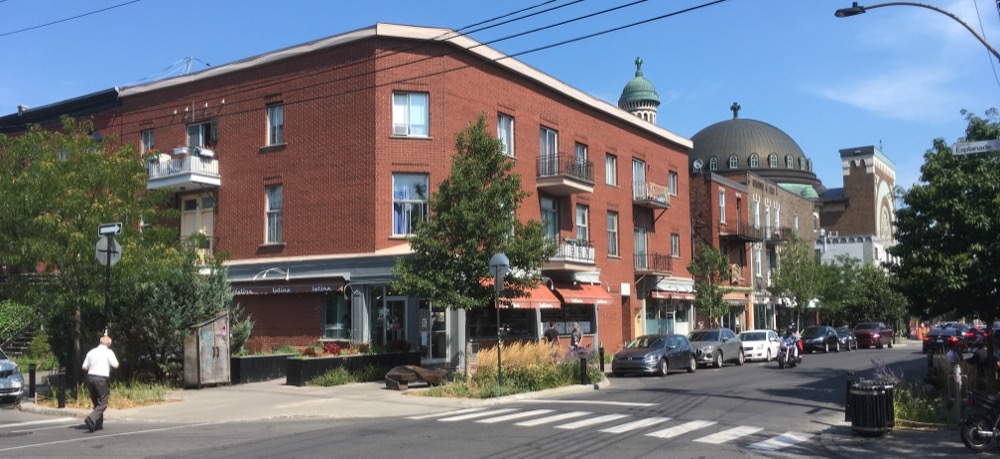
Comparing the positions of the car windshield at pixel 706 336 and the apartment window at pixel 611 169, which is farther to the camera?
the apartment window at pixel 611 169

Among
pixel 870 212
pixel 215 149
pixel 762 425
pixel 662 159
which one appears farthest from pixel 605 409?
pixel 870 212

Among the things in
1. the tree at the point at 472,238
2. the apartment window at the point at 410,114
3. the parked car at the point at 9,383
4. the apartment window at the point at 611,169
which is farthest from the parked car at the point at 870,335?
the parked car at the point at 9,383

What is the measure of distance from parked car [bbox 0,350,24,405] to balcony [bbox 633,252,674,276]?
27.3 m

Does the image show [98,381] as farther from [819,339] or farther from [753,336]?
[819,339]

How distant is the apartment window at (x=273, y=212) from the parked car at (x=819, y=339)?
93.3ft

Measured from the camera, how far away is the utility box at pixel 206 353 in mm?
21906

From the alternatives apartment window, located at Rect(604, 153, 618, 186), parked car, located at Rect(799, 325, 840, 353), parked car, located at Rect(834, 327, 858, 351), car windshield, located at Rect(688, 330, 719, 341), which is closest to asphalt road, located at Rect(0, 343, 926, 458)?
car windshield, located at Rect(688, 330, 719, 341)

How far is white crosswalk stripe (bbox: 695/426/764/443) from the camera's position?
1293cm

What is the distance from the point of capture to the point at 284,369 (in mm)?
A: 24828

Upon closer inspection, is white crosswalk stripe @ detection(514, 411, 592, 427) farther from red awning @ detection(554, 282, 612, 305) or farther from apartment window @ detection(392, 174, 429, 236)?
red awning @ detection(554, 282, 612, 305)

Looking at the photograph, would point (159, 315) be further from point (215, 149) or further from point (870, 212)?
point (870, 212)

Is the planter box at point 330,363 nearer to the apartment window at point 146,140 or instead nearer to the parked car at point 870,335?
the apartment window at point 146,140

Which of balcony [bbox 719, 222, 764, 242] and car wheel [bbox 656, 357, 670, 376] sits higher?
balcony [bbox 719, 222, 764, 242]

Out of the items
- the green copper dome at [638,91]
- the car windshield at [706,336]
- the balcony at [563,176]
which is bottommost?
the car windshield at [706,336]
